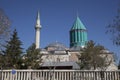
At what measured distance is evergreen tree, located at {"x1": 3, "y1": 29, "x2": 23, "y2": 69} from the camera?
3340 centimetres

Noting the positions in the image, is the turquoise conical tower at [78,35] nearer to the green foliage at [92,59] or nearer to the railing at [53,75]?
the green foliage at [92,59]

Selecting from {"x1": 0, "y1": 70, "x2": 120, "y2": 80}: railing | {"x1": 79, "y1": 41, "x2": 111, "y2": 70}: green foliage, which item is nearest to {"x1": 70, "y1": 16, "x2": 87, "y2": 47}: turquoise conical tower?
{"x1": 79, "y1": 41, "x2": 111, "y2": 70}: green foliage

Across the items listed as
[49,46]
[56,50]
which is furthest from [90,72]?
[49,46]

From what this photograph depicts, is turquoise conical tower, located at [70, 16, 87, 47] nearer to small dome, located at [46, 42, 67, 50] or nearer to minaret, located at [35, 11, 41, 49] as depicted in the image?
small dome, located at [46, 42, 67, 50]

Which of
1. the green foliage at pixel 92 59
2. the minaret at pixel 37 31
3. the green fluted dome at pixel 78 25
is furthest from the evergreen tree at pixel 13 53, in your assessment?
the green fluted dome at pixel 78 25

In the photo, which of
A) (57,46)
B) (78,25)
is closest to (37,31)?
(57,46)

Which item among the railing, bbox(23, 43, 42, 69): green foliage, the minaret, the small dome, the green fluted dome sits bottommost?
the railing

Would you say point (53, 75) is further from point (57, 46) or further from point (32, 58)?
point (57, 46)

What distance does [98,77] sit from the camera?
57.3 feet

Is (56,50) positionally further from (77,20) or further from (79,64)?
(79,64)

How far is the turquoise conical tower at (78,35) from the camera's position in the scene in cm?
6247

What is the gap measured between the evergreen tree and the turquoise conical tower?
28.4m

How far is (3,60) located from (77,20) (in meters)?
37.2

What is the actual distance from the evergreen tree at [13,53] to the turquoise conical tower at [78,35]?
28.4 metres
